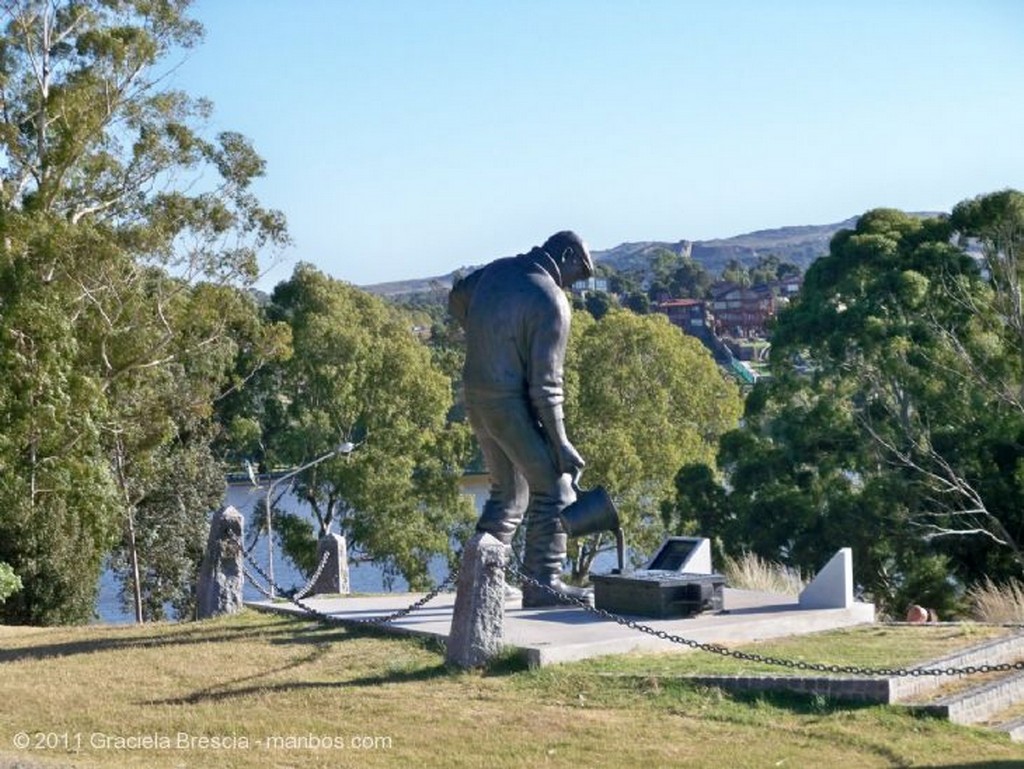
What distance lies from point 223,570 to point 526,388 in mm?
3571

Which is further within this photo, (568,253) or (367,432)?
(367,432)

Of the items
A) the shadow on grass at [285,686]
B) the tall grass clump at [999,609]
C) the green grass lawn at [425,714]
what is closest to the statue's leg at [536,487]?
the green grass lawn at [425,714]

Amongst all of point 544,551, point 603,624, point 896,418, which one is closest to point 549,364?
point 544,551

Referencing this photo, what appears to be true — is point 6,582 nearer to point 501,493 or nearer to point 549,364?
point 501,493

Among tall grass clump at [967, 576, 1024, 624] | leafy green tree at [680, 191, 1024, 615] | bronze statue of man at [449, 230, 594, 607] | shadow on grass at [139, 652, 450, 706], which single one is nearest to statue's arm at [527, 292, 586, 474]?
bronze statue of man at [449, 230, 594, 607]

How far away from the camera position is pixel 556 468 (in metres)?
12.2

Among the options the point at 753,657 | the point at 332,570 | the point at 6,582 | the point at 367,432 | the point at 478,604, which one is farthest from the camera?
the point at 367,432

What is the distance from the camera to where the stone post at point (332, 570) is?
14.8 meters

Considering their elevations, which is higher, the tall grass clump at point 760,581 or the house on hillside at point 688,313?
the house on hillside at point 688,313

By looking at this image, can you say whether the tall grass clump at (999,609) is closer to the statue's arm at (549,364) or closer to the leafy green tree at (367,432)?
the statue's arm at (549,364)

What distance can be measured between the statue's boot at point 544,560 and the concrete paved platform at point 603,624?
0.47 feet

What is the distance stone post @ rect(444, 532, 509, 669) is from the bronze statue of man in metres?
2.13

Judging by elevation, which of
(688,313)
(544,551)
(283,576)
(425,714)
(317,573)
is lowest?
(283,576)

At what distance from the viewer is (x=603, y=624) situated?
37.1 ft
